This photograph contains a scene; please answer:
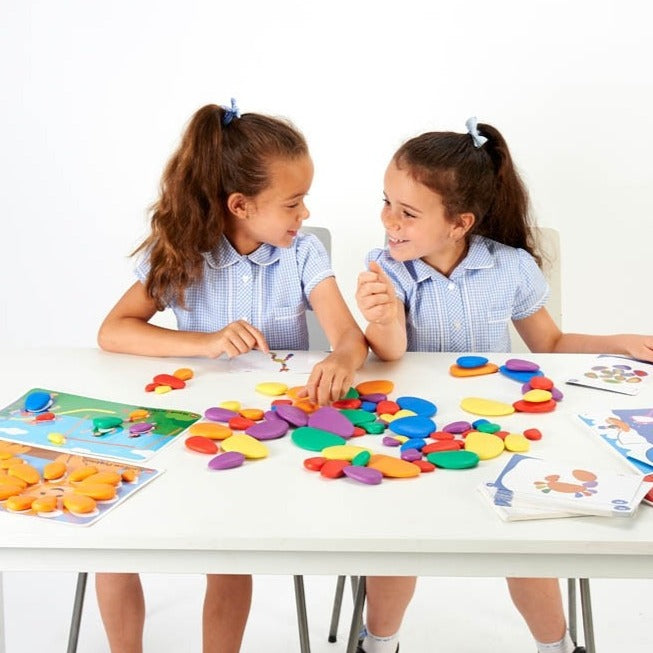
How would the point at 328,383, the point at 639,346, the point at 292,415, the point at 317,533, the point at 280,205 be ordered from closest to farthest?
1. the point at 317,533
2. the point at 292,415
3. the point at 328,383
4. the point at 639,346
5. the point at 280,205

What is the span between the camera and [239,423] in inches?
58.3

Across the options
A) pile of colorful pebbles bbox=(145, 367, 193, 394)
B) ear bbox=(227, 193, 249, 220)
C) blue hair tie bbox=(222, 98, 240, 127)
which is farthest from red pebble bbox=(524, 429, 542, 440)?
blue hair tie bbox=(222, 98, 240, 127)

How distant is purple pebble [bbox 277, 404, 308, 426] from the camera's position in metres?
1.49

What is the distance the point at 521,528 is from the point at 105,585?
0.86m

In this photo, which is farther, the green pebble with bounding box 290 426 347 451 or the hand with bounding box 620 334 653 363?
the hand with bounding box 620 334 653 363

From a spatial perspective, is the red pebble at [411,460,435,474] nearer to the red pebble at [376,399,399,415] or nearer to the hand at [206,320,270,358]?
the red pebble at [376,399,399,415]

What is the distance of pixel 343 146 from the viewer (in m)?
3.13

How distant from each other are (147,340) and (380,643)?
70 cm

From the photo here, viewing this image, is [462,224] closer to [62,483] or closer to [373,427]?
[373,427]

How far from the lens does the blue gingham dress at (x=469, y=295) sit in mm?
2102

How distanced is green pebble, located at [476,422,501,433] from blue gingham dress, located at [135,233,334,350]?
676 mm

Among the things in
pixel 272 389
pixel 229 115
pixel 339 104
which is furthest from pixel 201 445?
pixel 339 104

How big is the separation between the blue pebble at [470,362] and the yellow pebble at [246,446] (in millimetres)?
474

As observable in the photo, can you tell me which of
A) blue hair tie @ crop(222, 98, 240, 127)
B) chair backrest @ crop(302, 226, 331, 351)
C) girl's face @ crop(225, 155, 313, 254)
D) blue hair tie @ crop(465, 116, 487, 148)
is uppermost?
blue hair tie @ crop(222, 98, 240, 127)
